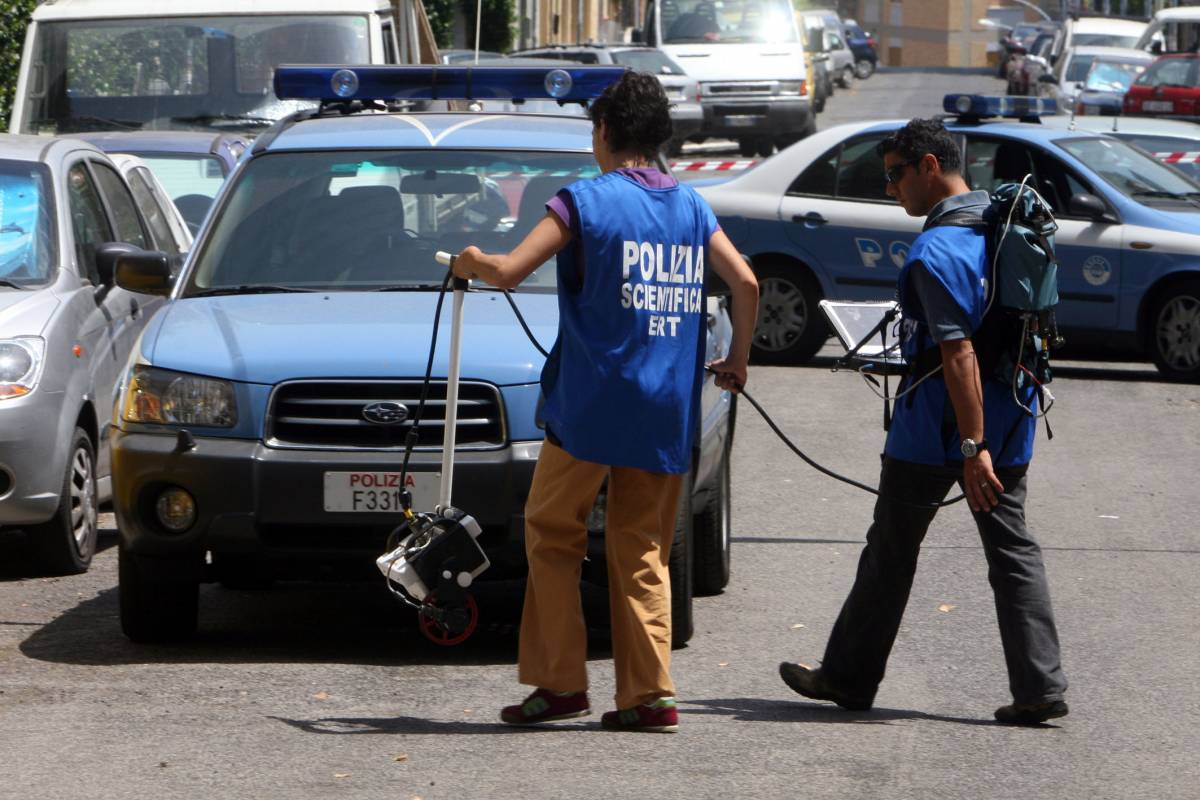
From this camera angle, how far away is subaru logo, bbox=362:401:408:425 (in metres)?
6.19

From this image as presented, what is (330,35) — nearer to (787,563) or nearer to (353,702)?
(787,563)

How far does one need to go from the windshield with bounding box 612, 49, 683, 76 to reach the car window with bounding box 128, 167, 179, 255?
70.3 feet

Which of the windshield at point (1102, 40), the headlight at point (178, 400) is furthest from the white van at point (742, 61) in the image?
the headlight at point (178, 400)

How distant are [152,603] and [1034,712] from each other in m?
2.76

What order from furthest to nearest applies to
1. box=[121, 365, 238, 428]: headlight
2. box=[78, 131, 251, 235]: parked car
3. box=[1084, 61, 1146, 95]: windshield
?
box=[1084, 61, 1146, 95]: windshield → box=[78, 131, 251, 235]: parked car → box=[121, 365, 238, 428]: headlight

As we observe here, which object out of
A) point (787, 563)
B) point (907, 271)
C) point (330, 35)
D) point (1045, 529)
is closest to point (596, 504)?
point (907, 271)

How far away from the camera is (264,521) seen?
6195mm

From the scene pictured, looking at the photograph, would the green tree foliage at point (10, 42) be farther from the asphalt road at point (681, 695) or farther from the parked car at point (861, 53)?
the parked car at point (861, 53)

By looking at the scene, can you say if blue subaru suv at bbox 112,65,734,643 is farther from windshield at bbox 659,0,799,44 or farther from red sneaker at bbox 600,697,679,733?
windshield at bbox 659,0,799,44

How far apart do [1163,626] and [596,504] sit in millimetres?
2121

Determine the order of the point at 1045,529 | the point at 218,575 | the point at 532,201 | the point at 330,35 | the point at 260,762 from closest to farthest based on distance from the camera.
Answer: the point at 260,762 → the point at 218,575 → the point at 532,201 → the point at 1045,529 → the point at 330,35

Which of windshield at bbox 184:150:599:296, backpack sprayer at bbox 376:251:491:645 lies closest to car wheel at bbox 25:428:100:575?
windshield at bbox 184:150:599:296

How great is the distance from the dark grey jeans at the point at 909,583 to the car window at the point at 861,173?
25.9 feet

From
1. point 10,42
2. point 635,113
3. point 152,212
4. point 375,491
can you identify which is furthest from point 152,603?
point 10,42
